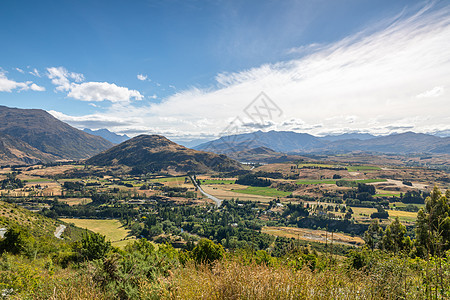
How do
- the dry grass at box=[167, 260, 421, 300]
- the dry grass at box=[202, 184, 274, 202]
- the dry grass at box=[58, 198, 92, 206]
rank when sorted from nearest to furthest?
the dry grass at box=[167, 260, 421, 300], the dry grass at box=[58, 198, 92, 206], the dry grass at box=[202, 184, 274, 202]

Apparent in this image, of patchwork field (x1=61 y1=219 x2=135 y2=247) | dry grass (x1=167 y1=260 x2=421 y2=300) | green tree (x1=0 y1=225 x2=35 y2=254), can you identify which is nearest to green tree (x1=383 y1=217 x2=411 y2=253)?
dry grass (x1=167 y1=260 x2=421 y2=300)

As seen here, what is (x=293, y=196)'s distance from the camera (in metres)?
132

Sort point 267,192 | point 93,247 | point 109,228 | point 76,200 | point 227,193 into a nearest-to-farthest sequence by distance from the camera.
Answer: point 93,247
point 109,228
point 76,200
point 267,192
point 227,193

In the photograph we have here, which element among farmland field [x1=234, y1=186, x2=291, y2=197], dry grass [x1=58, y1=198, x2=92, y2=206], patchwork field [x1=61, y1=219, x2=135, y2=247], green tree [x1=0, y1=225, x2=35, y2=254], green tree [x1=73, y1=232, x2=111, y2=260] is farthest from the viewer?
farmland field [x1=234, y1=186, x2=291, y2=197]

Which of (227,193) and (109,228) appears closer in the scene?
(109,228)

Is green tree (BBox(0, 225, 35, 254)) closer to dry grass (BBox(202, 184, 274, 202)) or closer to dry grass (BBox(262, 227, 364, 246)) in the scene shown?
dry grass (BBox(262, 227, 364, 246))

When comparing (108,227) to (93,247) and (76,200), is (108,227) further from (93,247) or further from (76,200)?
(93,247)

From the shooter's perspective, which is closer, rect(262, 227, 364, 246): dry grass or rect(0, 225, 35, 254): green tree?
rect(0, 225, 35, 254): green tree

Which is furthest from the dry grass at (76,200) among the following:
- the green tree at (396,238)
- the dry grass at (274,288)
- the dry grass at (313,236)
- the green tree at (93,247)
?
the dry grass at (274,288)

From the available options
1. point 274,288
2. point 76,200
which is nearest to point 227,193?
point 76,200

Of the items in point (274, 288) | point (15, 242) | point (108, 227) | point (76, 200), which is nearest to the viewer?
point (274, 288)

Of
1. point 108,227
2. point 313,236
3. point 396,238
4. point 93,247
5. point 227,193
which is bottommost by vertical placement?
point 108,227

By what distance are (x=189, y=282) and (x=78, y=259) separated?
72.5 feet

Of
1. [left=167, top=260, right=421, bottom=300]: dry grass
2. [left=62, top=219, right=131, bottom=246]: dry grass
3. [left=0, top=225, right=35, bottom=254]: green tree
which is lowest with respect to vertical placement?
[left=62, top=219, right=131, bottom=246]: dry grass
